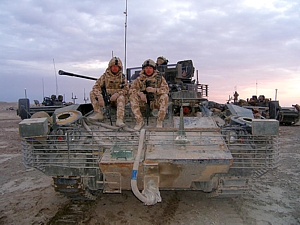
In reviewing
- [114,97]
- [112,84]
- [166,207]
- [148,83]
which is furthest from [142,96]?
[166,207]

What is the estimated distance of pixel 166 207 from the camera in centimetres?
500

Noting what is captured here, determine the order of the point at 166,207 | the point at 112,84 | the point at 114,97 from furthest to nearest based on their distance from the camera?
the point at 112,84 → the point at 114,97 → the point at 166,207

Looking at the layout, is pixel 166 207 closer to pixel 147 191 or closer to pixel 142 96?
pixel 147 191

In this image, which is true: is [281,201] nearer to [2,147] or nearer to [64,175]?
[64,175]

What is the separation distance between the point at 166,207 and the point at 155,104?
210 centimetres

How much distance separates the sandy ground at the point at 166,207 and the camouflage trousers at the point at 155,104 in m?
1.54

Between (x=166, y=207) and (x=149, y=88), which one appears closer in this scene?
(x=166, y=207)

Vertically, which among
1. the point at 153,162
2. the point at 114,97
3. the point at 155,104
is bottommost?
the point at 153,162

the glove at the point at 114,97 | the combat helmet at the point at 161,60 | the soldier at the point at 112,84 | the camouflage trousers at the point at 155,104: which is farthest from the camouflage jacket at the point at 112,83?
the combat helmet at the point at 161,60

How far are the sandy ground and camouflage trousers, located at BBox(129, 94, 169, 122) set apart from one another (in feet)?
5.05

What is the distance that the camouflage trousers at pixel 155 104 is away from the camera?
18.0 ft

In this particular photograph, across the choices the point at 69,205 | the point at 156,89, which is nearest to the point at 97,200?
the point at 69,205

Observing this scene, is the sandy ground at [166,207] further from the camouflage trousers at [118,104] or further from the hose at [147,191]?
the camouflage trousers at [118,104]

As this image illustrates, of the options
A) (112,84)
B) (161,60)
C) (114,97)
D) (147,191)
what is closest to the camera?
(147,191)
